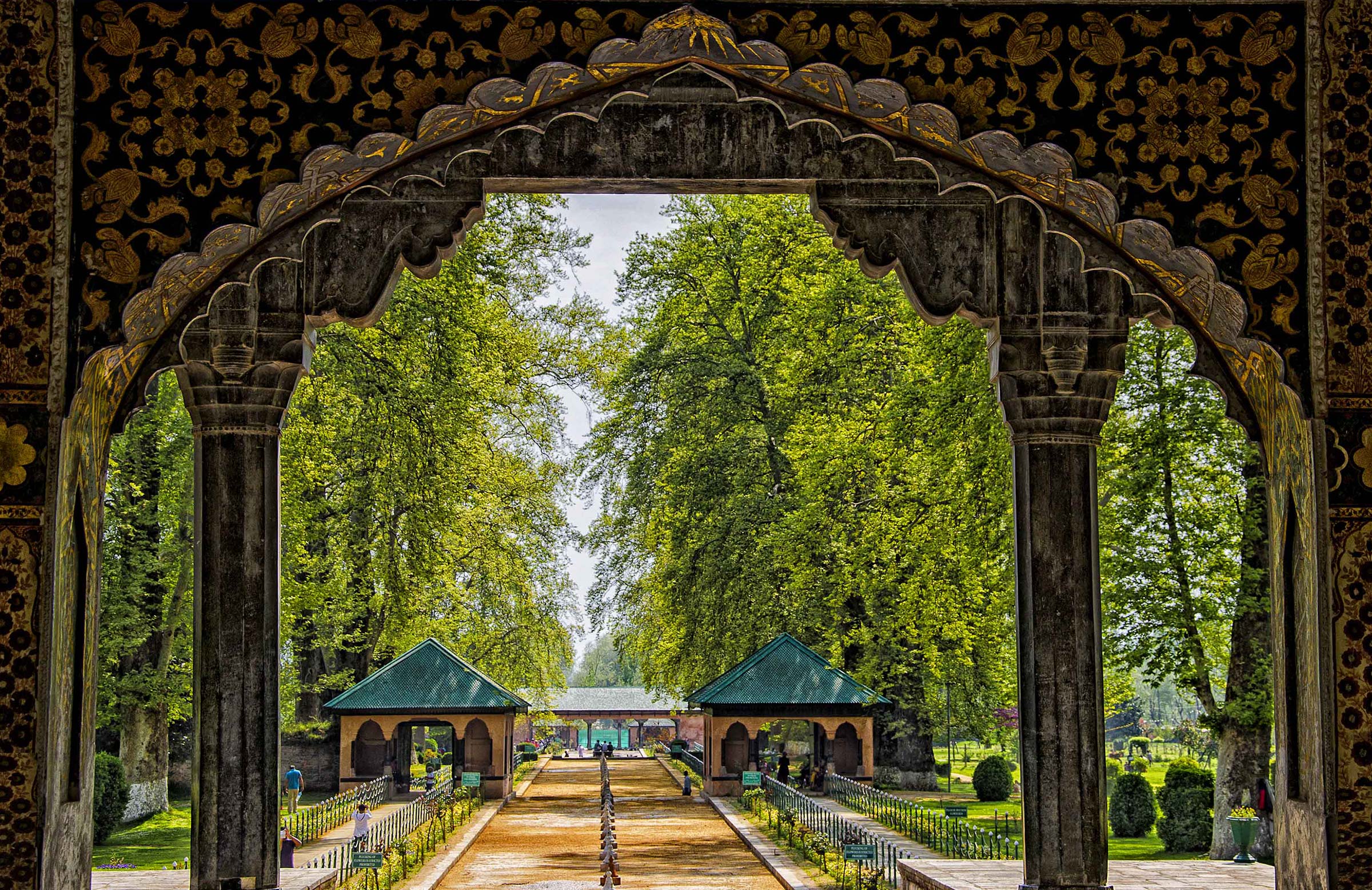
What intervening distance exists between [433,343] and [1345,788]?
19.6 metres

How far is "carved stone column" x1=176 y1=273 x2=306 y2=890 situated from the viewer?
9711mm

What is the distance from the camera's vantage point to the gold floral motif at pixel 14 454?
702 cm

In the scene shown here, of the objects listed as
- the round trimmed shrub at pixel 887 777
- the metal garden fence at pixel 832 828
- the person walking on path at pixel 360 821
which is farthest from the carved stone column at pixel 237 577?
the round trimmed shrub at pixel 887 777

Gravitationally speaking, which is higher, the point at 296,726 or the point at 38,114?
the point at 38,114

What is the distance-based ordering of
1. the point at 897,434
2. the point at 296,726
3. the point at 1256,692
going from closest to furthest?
the point at 1256,692 → the point at 897,434 → the point at 296,726

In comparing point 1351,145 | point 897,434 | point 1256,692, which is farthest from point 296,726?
point 1351,145

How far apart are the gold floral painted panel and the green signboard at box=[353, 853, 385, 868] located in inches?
366

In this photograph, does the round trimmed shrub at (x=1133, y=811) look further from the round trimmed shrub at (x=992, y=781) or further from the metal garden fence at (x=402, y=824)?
the metal garden fence at (x=402, y=824)

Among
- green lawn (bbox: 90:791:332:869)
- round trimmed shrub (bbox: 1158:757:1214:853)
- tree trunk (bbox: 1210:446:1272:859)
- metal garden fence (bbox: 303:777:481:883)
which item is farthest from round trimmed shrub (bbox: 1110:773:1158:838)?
green lawn (bbox: 90:791:332:869)

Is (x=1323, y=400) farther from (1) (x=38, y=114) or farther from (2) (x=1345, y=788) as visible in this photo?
(1) (x=38, y=114)

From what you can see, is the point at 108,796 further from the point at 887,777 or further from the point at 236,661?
the point at 887,777

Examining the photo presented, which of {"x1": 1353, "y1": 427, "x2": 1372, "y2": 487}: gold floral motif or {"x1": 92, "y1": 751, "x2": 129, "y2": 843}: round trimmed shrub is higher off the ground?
{"x1": 1353, "y1": 427, "x2": 1372, "y2": 487}: gold floral motif

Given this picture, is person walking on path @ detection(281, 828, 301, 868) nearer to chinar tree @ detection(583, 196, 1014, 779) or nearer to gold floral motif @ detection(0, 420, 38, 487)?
chinar tree @ detection(583, 196, 1014, 779)

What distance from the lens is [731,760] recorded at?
31.2 m
